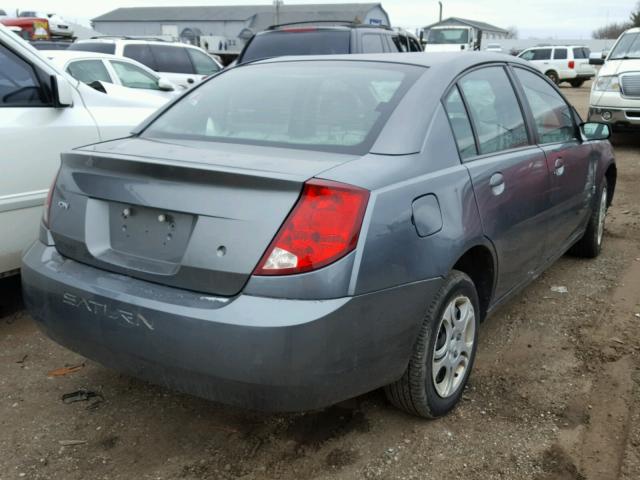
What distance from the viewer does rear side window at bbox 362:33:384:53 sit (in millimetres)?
8078

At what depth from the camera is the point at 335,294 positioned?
2.12m

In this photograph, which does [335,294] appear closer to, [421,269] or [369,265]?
[369,265]

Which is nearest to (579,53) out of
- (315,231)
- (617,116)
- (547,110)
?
(617,116)

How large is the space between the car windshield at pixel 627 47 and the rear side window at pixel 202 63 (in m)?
7.34

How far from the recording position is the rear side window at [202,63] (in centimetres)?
1278

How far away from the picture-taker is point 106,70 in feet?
29.8

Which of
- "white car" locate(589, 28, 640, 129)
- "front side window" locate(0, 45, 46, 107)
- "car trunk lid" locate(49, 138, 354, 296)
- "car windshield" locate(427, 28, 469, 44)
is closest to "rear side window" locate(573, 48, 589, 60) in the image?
"car windshield" locate(427, 28, 469, 44)

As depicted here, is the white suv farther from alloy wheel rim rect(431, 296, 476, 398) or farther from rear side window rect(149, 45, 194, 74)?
alloy wheel rim rect(431, 296, 476, 398)

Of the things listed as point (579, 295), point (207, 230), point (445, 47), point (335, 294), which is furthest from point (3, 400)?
point (445, 47)

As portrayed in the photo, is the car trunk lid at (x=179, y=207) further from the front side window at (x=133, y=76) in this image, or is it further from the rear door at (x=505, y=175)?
the front side window at (x=133, y=76)

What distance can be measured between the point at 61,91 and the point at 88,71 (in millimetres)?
5477

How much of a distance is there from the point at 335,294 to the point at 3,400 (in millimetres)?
1859

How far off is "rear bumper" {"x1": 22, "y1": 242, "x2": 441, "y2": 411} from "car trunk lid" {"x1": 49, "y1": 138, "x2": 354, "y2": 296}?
0.08 metres

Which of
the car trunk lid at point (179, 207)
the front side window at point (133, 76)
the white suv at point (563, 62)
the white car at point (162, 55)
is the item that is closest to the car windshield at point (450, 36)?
the white suv at point (563, 62)
